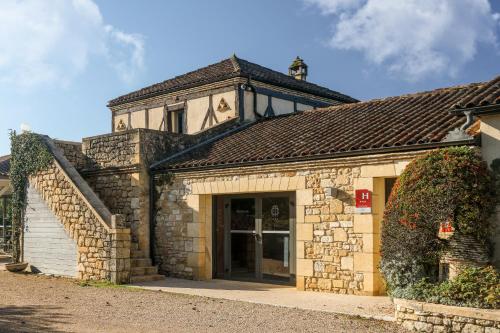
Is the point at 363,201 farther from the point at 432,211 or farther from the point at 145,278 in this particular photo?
the point at 145,278

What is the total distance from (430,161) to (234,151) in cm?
578

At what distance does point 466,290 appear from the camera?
6.74 metres

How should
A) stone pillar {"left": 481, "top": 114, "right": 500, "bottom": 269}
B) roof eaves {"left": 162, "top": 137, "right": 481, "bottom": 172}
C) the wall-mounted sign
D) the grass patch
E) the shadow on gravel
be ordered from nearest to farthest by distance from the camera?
the shadow on gravel → the wall-mounted sign → stone pillar {"left": 481, "top": 114, "right": 500, "bottom": 269} → roof eaves {"left": 162, "top": 137, "right": 481, "bottom": 172} → the grass patch

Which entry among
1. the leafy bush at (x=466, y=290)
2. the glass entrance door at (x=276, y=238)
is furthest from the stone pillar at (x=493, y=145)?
the glass entrance door at (x=276, y=238)

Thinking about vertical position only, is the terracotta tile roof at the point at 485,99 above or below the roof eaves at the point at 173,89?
below

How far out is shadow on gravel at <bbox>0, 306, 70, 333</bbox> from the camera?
273 inches

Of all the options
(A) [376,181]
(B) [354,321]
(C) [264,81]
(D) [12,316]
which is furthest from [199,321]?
(C) [264,81]

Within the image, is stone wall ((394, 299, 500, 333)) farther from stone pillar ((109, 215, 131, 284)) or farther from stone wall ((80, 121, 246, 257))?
stone wall ((80, 121, 246, 257))

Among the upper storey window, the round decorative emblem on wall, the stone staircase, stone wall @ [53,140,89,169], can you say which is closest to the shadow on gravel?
the stone staircase

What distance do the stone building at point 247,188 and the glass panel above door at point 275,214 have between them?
0.02 metres

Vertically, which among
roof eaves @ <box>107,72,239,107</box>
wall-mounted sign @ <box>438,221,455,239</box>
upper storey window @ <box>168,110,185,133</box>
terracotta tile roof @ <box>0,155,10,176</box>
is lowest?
wall-mounted sign @ <box>438,221,455,239</box>

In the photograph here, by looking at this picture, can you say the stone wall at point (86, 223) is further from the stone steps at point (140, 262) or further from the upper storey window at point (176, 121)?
the upper storey window at point (176, 121)

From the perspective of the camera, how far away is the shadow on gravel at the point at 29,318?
6934 millimetres

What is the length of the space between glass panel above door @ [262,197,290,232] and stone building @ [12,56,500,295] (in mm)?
23
